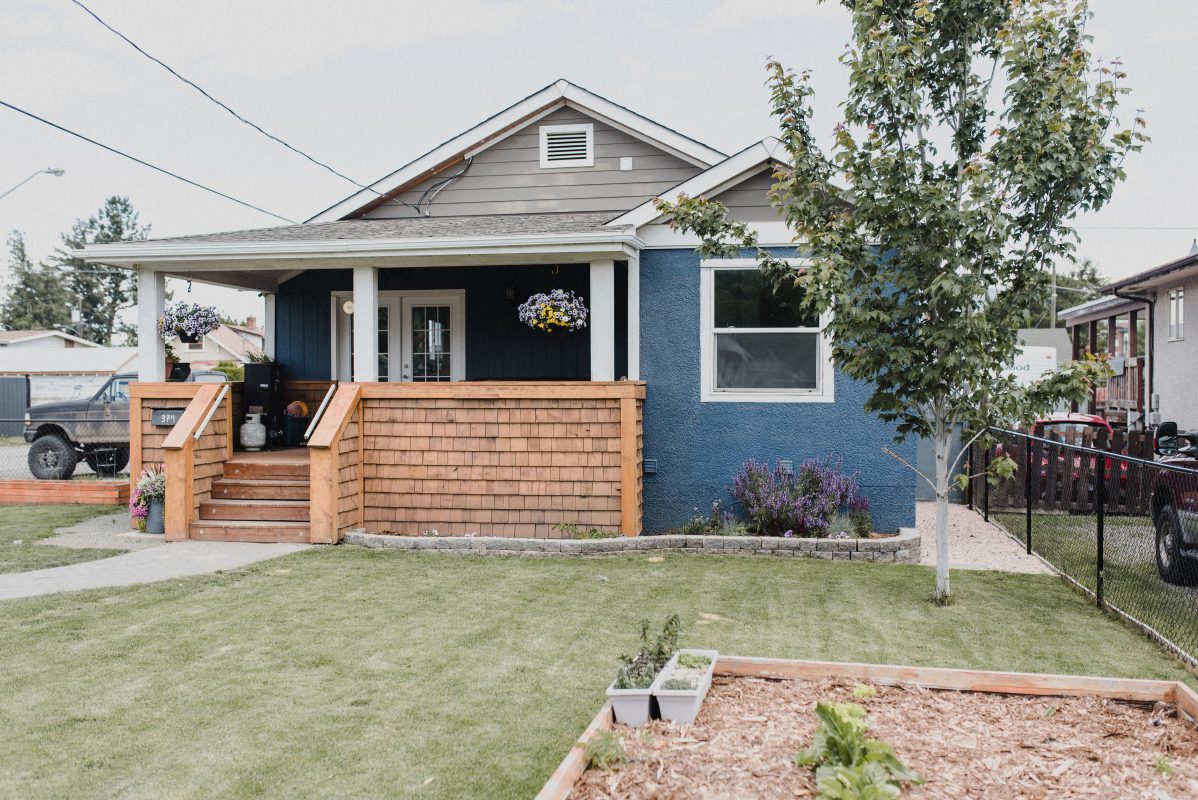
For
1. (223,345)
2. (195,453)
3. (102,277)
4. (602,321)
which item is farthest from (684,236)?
(102,277)

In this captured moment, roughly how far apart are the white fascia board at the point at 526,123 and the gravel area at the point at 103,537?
16.7 ft

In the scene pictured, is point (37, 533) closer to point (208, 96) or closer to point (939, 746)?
point (208, 96)

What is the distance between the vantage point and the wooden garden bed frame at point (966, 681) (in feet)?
13.3

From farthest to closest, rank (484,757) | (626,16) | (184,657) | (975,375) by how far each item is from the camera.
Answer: (626,16)
(975,375)
(184,657)
(484,757)

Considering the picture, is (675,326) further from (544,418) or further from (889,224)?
(889,224)

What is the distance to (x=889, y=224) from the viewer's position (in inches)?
264

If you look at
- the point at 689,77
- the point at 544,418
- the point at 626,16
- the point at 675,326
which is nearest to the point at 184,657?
the point at 544,418

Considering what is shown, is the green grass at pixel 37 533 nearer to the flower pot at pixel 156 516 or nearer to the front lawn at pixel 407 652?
the flower pot at pixel 156 516

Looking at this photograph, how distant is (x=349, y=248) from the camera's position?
9.84m

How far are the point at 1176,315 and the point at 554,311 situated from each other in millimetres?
13877

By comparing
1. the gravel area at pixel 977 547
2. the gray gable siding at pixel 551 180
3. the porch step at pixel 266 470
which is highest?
the gray gable siding at pixel 551 180

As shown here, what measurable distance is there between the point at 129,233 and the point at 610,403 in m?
67.4

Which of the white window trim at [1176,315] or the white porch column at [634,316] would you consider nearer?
the white porch column at [634,316]

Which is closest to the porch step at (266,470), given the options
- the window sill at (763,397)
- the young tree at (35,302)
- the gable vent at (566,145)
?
the window sill at (763,397)
